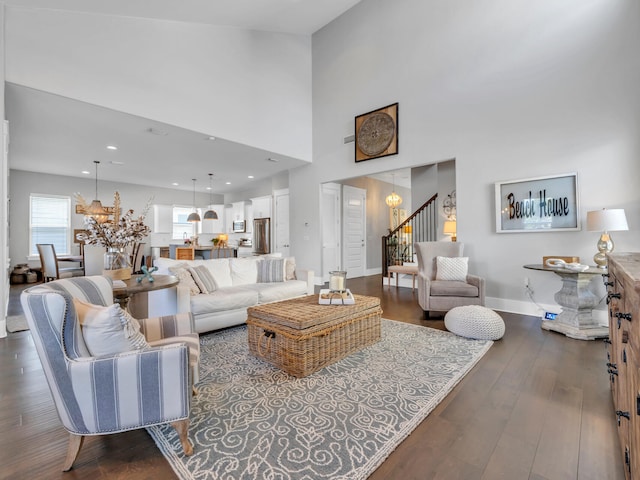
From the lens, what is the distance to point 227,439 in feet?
5.30

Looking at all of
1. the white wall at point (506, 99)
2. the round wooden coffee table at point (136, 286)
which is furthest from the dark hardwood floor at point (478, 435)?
the white wall at point (506, 99)

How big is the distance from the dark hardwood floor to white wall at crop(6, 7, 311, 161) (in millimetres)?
3394

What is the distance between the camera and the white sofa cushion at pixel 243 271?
4.29 meters

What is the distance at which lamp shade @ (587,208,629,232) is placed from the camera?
309 centimetres

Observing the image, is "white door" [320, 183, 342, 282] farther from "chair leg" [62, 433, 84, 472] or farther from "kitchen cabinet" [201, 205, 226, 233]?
"chair leg" [62, 433, 84, 472]

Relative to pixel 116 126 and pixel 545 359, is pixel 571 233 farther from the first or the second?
pixel 116 126

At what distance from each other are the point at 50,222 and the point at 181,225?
3445mm

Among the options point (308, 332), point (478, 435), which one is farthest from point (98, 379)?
point (478, 435)

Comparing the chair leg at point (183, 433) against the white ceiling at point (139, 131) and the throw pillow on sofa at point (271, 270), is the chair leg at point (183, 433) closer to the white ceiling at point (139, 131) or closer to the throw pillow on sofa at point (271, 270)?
the throw pillow on sofa at point (271, 270)

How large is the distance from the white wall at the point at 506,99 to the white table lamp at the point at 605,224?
386mm

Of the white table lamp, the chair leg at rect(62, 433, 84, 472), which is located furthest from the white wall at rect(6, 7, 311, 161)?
the white table lamp

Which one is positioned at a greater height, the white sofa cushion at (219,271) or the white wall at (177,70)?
the white wall at (177,70)

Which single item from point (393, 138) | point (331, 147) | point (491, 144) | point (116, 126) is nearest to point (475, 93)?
point (491, 144)

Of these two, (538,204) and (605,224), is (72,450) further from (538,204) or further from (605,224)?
(538,204)
